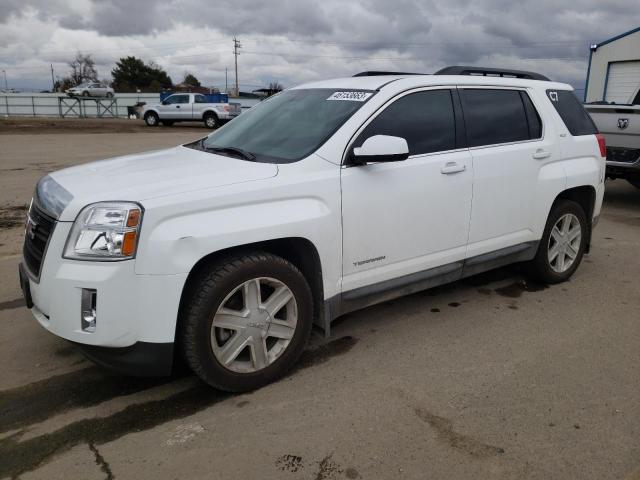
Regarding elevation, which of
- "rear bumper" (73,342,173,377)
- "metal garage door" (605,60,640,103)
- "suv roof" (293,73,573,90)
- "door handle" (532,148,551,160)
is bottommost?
"rear bumper" (73,342,173,377)

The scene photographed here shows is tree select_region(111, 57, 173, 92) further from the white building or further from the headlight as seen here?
the headlight

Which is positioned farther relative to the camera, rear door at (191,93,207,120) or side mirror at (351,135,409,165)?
rear door at (191,93,207,120)

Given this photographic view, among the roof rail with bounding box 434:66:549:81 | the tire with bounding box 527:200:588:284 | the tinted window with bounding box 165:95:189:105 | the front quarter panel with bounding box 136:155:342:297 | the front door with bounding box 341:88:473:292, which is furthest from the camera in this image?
the tinted window with bounding box 165:95:189:105

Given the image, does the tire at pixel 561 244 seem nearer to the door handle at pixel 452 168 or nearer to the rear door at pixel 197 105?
the door handle at pixel 452 168

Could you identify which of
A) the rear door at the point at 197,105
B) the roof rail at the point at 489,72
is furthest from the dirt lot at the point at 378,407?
the rear door at the point at 197,105

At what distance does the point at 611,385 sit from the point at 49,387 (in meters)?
3.33

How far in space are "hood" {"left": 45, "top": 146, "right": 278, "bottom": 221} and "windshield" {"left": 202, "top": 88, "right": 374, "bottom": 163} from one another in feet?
0.79

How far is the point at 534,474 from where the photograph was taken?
96.0 inches

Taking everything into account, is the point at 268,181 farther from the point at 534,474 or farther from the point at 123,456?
the point at 534,474

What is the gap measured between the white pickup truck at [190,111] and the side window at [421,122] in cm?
2353

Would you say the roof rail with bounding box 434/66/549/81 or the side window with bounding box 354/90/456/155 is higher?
the roof rail with bounding box 434/66/549/81

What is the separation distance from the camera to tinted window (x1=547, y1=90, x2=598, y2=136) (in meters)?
4.66

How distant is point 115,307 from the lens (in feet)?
8.60

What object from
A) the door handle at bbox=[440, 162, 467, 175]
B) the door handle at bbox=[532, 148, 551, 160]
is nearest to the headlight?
the door handle at bbox=[440, 162, 467, 175]
